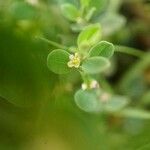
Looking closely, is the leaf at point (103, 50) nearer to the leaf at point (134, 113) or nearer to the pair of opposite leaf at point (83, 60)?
the pair of opposite leaf at point (83, 60)

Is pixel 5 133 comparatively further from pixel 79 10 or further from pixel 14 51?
pixel 79 10

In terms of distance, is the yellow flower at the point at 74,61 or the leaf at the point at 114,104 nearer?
the yellow flower at the point at 74,61

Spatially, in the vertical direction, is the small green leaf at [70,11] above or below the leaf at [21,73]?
above

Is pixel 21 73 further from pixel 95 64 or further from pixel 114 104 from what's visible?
pixel 114 104

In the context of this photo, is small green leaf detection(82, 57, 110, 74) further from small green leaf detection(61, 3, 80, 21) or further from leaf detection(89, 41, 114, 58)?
small green leaf detection(61, 3, 80, 21)

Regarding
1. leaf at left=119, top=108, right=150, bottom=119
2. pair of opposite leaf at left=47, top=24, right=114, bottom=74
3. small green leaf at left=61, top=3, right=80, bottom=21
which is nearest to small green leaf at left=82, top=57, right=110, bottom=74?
pair of opposite leaf at left=47, top=24, right=114, bottom=74

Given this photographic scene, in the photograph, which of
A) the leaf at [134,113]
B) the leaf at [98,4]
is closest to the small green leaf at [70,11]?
the leaf at [98,4]
